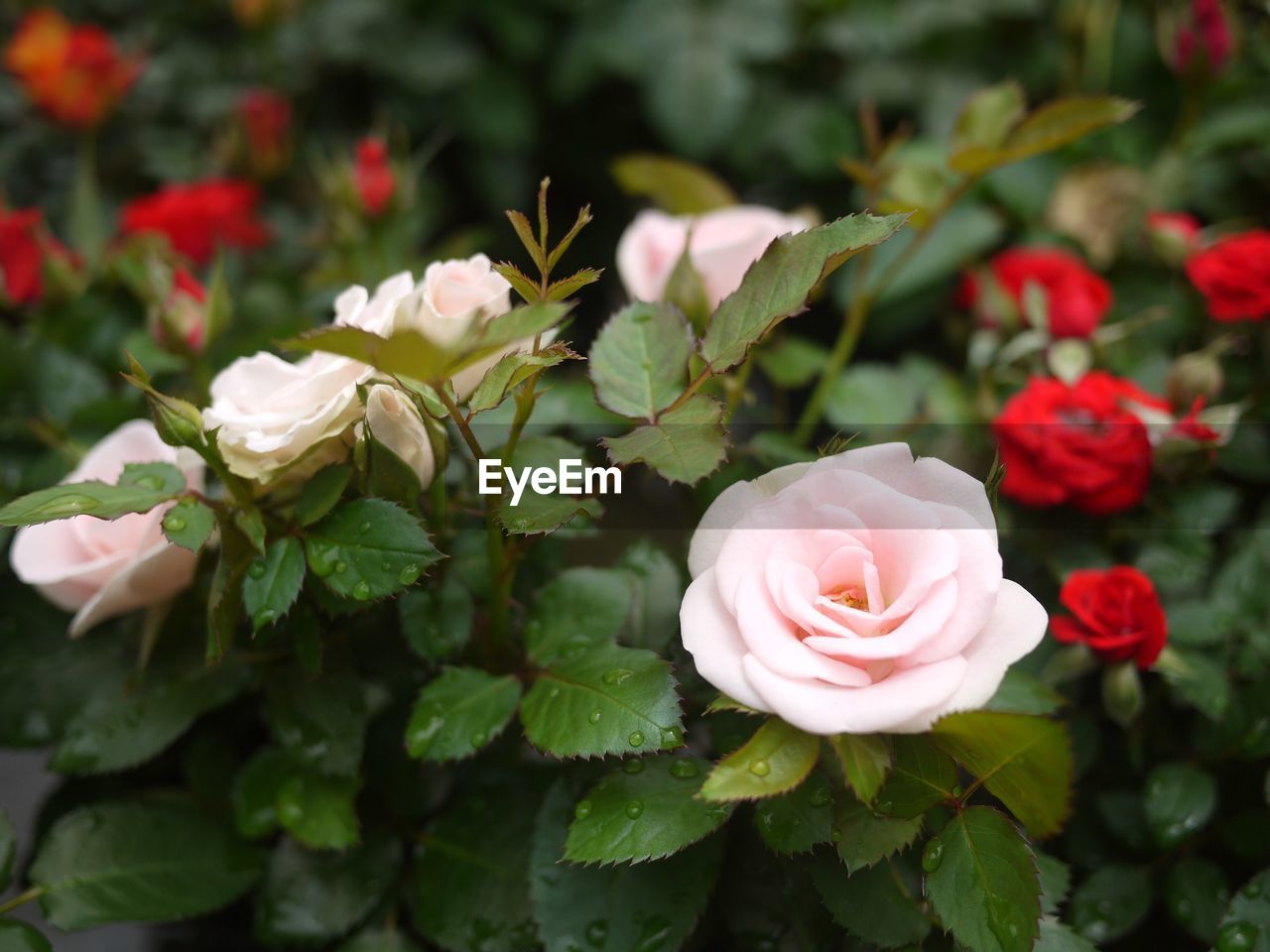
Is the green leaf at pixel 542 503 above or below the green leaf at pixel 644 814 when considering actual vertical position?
above

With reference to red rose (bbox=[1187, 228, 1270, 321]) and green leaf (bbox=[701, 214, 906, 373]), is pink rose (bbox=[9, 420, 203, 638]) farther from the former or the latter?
red rose (bbox=[1187, 228, 1270, 321])

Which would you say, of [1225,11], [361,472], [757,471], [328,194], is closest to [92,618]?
[361,472]

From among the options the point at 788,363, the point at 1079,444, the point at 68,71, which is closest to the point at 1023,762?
the point at 1079,444

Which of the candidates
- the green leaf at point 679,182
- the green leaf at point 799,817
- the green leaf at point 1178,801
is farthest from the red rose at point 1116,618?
the green leaf at point 679,182

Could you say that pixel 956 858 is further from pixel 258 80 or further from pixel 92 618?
pixel 258 80

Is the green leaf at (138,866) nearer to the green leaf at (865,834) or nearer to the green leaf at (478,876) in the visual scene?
the green leaf at (478,876)

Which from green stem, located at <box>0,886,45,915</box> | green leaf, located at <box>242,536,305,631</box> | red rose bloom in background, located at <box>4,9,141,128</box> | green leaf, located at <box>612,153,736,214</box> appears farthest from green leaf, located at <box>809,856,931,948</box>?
red rose bloom in background, located at <box>4,9,141,128</box>
